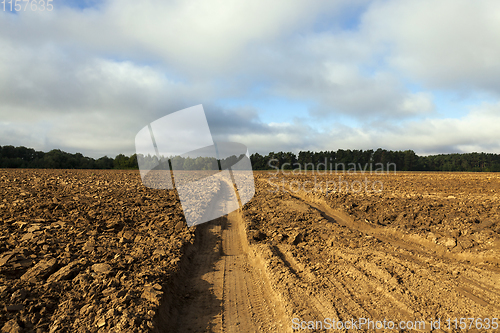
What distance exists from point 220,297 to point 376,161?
10153cm

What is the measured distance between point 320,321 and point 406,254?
165 inches

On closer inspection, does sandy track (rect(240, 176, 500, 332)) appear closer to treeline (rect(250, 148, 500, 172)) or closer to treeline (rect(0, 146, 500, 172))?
treeline (rect(0, 146, 500, 172))

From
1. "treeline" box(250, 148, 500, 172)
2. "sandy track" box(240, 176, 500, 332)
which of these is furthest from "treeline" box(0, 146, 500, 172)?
"sandy track" box(240, 176, 500, 332)

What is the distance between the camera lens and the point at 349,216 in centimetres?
1080

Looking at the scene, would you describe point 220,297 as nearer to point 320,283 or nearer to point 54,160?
point 320,283

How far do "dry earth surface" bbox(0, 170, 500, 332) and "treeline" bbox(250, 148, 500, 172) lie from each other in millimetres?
75630

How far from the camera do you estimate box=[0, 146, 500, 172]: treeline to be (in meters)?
69.2

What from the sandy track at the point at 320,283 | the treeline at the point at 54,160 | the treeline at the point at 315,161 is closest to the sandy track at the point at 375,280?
the sandy track at the point at 320,283

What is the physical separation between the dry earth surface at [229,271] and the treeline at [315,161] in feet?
195

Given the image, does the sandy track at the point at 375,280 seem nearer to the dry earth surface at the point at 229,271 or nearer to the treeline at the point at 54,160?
the dry earth surface at the point at 229,271

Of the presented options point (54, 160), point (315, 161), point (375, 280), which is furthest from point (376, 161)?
point (54, 160)

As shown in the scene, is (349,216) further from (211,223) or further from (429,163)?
(429,163)

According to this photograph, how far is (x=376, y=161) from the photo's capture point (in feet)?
308

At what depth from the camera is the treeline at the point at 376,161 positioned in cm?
8725
